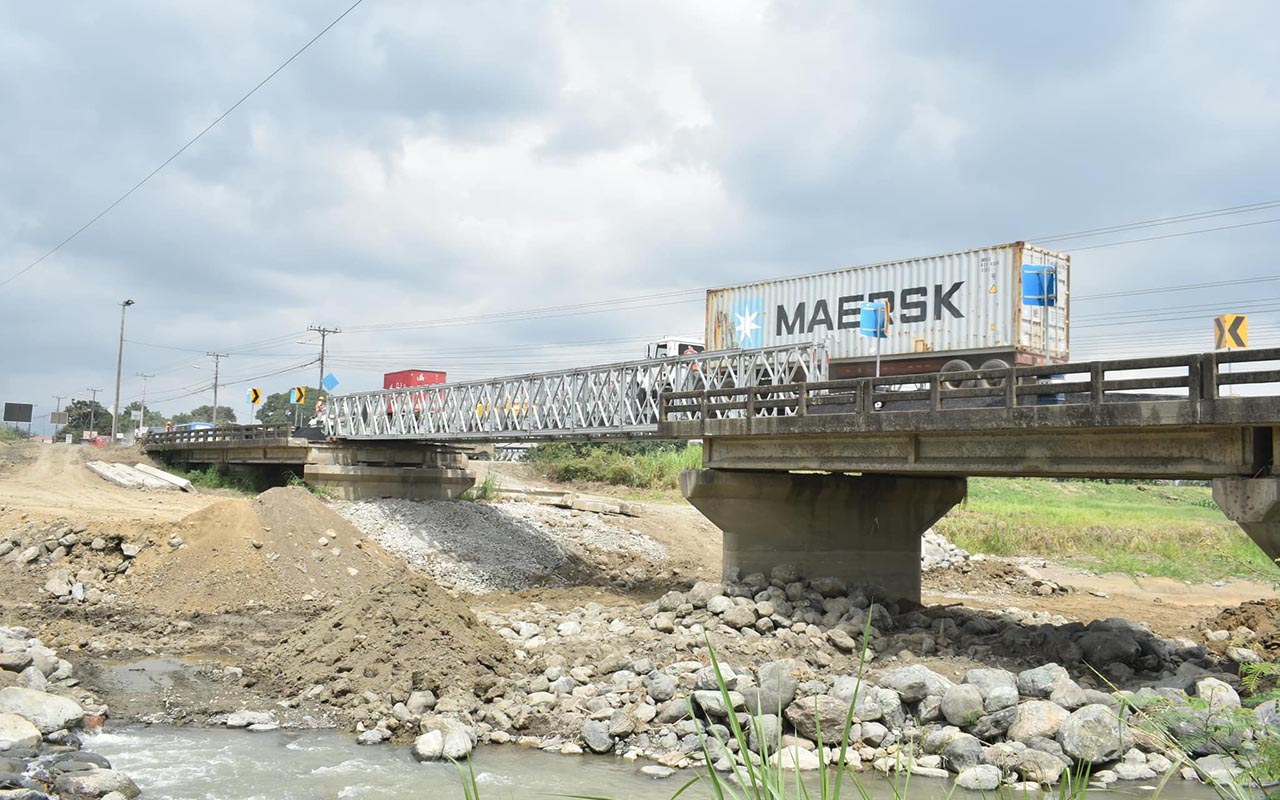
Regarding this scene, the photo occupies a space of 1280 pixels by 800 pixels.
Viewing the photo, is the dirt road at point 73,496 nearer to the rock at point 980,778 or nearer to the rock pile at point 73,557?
the rock pile at point 73,557

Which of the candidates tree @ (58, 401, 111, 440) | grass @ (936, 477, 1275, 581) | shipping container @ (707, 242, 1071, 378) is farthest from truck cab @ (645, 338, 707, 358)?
tree @ (58, 401, 111, 440)

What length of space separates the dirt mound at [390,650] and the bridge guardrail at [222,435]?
26.6 meters

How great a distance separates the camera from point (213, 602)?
23469 millimetres

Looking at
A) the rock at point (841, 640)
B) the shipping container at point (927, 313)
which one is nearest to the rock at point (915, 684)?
the rock at point (841, 640)

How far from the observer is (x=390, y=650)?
1619 centimetres

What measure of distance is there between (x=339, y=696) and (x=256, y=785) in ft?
12.7

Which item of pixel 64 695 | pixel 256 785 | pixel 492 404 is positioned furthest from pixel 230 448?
pixel 256 785

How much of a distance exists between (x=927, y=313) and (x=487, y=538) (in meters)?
17.1

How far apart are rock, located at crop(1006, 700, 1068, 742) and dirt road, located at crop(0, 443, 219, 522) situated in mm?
22640

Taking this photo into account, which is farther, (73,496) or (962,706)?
(73,496)

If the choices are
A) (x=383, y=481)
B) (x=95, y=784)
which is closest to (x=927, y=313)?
(x=95, y=784)

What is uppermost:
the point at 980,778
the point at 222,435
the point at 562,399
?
the point at 562,399

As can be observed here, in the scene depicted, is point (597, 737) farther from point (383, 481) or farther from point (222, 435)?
point (222, 435)

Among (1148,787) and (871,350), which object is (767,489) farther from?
(1148,787)
